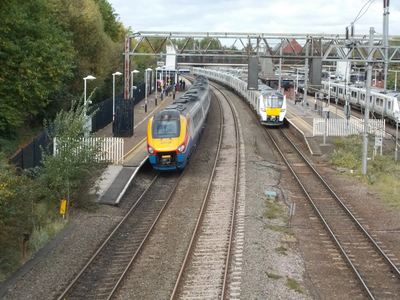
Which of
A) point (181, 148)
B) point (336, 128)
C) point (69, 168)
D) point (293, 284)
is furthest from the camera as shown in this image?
point (336, 128)

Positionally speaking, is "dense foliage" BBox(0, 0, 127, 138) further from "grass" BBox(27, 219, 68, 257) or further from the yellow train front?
"grass" BBox(27, 219, 68, 257)

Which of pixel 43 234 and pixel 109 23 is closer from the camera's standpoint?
pixel 43 234

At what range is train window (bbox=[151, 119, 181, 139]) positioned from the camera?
21203mm

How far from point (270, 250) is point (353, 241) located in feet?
8.25

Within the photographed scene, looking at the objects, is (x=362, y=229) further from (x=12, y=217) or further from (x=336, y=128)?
(x=336, y=128)

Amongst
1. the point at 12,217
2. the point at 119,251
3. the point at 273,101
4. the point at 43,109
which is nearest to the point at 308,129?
the point at 273,101

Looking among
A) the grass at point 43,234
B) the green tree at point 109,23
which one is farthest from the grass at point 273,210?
the green tree at point 109,23

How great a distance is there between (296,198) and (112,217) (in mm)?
6408

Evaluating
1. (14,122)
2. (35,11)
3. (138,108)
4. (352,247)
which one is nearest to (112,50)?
(138,108)

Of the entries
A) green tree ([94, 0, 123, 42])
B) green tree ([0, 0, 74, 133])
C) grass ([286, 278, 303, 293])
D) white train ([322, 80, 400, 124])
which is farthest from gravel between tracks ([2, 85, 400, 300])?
green tree ([94, 0, 123, 42])

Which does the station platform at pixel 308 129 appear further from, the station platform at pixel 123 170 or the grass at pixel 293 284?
the grass at pixel 293 284

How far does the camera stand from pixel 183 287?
421 inches

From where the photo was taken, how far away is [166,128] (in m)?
21.4

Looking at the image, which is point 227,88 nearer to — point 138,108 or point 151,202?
point 138,108
